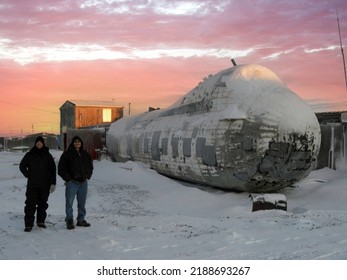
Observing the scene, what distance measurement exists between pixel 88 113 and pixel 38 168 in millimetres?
34329

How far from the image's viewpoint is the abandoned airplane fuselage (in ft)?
34.0

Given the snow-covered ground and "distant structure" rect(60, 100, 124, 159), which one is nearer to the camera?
the snow-covered ground

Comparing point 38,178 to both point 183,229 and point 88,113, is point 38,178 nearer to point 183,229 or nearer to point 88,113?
point 183,229

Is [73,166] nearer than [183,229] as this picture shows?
No

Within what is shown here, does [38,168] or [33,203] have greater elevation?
[38,168]

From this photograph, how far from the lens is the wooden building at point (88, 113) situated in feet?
133

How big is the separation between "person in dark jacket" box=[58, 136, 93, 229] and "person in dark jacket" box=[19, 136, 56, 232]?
26 centimetres

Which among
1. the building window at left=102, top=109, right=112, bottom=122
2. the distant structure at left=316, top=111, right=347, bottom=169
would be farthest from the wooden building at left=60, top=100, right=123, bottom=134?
the distant structure at left=316, top=111, right=347, bottom=169

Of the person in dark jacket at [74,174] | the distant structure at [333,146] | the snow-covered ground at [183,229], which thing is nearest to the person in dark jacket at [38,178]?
the person in dark jacket at [74,174]

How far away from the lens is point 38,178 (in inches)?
289

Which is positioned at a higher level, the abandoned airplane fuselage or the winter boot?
the abandoned airplane fuselage

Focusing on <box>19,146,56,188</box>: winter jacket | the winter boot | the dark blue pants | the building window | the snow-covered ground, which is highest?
the building window

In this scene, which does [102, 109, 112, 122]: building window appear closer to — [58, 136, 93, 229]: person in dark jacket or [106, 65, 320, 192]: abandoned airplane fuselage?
[106, 65, 320, 192]: abandoned airplane fuselage

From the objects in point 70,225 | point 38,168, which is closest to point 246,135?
point 70,225
